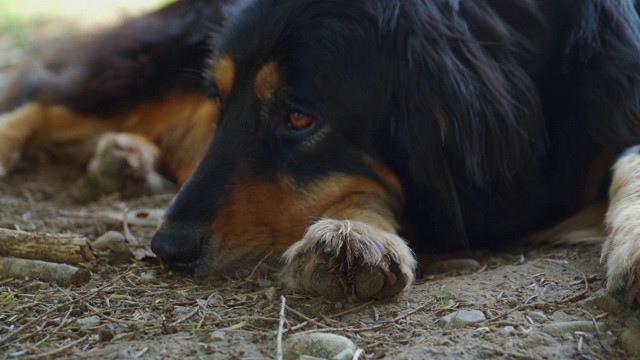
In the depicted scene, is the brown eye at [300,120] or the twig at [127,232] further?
the twig at [127,232]

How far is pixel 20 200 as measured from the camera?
436 cm

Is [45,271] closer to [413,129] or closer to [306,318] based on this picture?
[306,318]

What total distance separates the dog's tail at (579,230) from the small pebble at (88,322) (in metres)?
1.71

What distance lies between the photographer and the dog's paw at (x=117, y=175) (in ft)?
14.8

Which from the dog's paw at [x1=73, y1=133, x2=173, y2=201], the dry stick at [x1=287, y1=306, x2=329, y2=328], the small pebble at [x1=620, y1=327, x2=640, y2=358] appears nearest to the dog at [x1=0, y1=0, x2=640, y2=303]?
the dry stick at [x1=287, y1=306, x2=329, y2=328]

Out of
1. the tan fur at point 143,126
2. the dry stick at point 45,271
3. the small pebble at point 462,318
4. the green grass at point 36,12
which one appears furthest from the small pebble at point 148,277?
the green grass at point 36,12

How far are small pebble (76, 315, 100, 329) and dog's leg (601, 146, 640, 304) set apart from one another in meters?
1.51

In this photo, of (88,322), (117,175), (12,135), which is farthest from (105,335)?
(12,135)

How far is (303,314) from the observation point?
2375 mm

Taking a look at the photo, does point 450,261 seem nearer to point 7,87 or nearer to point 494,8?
point 494,8

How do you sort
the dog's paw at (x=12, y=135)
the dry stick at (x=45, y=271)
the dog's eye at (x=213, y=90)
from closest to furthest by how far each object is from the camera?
1. the dry stick at (x=45, y=271)
2. the dog's eye at (x=213, y=90)
3. the dog's paw at (x=12, y=135)

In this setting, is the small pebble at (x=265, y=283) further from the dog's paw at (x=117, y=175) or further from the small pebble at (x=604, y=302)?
the dog's paw at (x=117, y=175)

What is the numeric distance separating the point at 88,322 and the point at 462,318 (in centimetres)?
110

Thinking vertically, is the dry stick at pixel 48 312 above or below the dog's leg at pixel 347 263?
below
